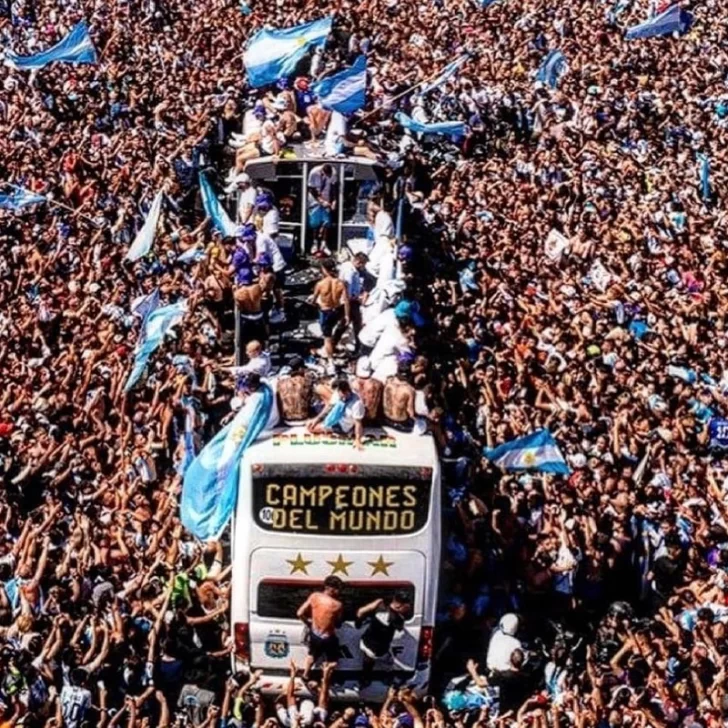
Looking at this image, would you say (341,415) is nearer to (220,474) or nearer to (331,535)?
(331,535)

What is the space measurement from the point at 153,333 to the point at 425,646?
4856mm

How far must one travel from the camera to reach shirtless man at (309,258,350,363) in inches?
541

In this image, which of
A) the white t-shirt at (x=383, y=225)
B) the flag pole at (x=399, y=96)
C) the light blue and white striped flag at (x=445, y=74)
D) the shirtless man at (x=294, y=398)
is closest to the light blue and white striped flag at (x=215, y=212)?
the white t-shirt at (x=383, y=225)

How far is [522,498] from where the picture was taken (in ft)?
40.3

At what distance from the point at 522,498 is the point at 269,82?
→ 1045 centimetres

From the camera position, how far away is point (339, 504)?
31.7 feet

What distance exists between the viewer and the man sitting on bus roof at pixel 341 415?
9.95 meters

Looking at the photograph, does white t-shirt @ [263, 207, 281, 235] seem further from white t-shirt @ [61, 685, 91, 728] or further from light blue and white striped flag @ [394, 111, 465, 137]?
white t-shirt @ [61, 685, 91, 728]

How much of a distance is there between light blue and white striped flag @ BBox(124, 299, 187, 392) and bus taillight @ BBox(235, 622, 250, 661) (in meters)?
3.83

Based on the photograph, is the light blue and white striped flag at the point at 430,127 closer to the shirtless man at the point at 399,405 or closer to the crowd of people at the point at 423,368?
the crowd of people at the point at 423,368

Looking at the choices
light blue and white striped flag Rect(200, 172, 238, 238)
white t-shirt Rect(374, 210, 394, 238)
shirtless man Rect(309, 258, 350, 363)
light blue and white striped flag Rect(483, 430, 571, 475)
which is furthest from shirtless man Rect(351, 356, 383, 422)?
light blue and white striped flag Rect(200, 172, 238, 238)

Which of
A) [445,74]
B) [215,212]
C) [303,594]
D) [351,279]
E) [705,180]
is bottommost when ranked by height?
[303,594]

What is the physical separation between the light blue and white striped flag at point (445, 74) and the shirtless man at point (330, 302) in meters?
10.1

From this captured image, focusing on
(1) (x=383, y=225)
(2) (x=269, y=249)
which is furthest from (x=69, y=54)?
(2) (x=269, y=249)
